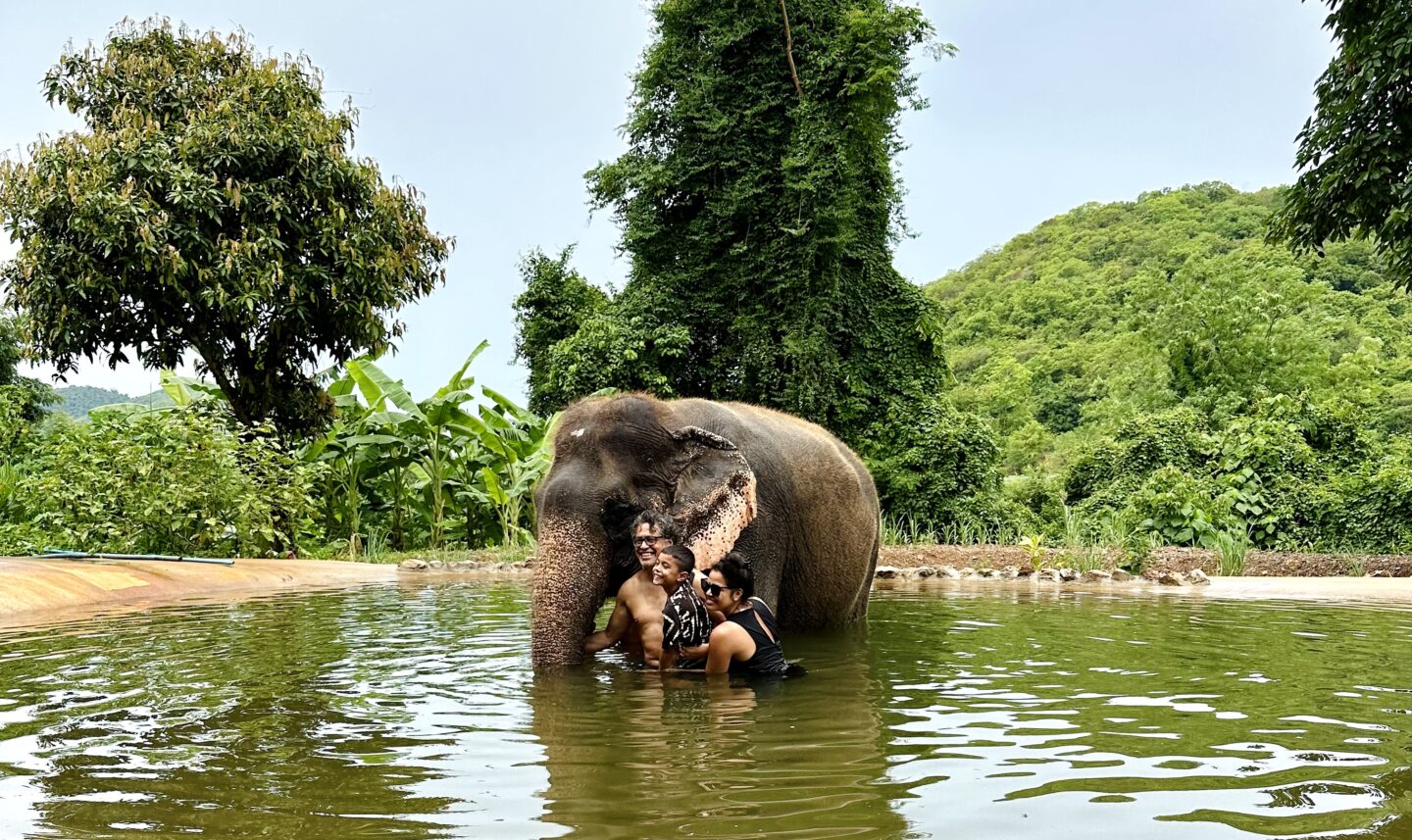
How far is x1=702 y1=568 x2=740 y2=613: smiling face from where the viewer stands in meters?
6.33

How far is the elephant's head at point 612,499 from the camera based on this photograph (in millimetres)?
5996

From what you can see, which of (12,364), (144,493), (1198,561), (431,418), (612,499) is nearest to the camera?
(612,499)

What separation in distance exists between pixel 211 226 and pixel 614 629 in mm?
13540

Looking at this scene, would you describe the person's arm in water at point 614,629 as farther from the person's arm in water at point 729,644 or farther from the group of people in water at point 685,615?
the person's arm in water at point 729,644

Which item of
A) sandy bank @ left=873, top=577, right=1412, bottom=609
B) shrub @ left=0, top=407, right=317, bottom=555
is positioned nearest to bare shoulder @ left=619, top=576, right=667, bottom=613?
sandy bank @ left=873, top=577, right=1412, bottom=609

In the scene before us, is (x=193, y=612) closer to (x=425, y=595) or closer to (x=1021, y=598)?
(x=425, y=595)

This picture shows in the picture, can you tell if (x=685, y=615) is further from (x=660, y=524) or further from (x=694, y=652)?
(x=660, y=524)

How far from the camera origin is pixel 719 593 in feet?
20.9

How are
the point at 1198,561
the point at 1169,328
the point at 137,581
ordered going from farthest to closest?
the point at 1169,328, the point at 1198,561, the point at 137,581

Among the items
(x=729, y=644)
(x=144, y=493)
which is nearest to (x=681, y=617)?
(x=729, y=644)

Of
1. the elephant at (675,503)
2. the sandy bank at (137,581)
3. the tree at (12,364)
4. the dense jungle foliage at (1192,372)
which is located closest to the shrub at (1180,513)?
the dense jungle foliage at (1192,372)

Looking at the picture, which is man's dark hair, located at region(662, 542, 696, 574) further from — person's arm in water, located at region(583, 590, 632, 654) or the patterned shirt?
person's arm in water, located at region(583, 590, 632, 654)

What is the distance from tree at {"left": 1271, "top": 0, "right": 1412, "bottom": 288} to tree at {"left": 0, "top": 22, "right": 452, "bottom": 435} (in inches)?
513

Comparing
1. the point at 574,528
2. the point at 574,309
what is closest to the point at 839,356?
the point at 574,309
